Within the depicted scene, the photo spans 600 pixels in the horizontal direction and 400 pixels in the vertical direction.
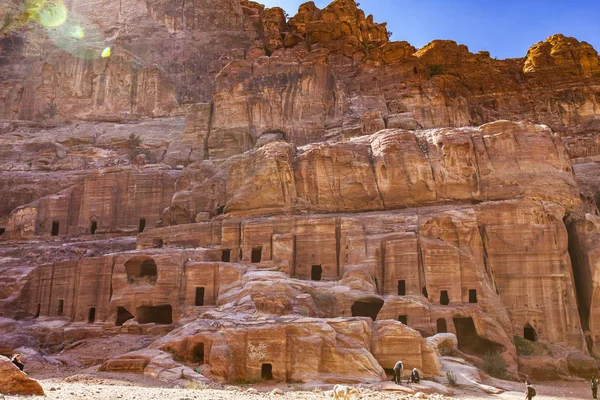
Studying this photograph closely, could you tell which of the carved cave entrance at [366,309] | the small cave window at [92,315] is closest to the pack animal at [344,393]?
the carved cave entrance at [366,309]

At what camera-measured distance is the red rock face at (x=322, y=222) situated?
3177cm

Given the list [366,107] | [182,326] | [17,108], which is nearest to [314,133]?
[366,107]

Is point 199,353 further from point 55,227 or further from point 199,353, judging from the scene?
point 55,227

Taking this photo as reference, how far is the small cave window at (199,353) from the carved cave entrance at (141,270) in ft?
33.3

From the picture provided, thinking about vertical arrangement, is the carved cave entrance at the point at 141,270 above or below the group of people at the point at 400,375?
above

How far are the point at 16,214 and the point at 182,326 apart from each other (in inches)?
1166

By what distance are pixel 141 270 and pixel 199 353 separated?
13653mm

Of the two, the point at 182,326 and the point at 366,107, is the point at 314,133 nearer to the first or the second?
the point at 366,107

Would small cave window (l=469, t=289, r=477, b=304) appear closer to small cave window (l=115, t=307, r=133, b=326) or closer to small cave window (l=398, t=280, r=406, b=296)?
small cave window (l=398, t=280, r=406, b=296)

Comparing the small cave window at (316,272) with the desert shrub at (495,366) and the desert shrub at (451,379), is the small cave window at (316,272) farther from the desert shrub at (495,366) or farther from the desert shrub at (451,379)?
the desert shrub at (451,379)

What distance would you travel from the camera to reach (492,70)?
7438 centimetres

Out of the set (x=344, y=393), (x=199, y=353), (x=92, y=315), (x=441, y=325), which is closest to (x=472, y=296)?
(x=441, y=325)

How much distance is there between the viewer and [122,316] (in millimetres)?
39281

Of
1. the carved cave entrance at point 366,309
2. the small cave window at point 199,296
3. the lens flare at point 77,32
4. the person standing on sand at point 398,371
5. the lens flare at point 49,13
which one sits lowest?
the person standing on sand at point 398,371
